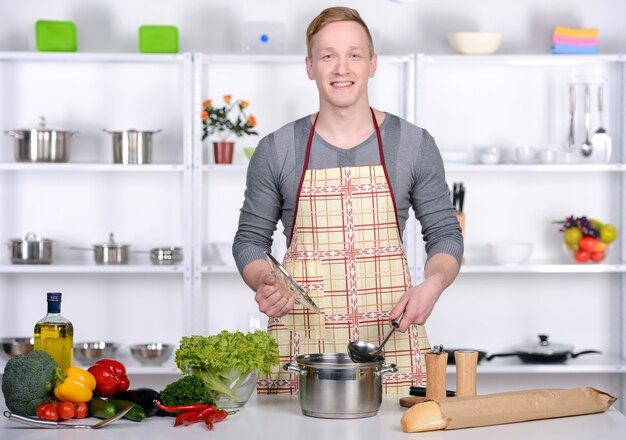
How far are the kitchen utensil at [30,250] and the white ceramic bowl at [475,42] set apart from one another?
1987mm

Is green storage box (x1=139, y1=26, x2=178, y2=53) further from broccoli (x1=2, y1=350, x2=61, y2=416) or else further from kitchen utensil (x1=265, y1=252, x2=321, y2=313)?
broccoli (x1=2, y1=350, x2=61, y2=416)

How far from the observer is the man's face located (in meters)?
2.53

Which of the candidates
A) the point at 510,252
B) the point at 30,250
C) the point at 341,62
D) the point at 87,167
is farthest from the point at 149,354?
the point at 341,62

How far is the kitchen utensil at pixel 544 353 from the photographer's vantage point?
14.8 feet

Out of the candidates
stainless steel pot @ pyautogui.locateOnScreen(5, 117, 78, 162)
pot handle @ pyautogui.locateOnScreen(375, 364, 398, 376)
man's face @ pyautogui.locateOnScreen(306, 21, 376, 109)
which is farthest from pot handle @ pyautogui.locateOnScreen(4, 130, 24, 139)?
pot handle @ pyautogui.locateOnScreen(375, 364, 398, 376)

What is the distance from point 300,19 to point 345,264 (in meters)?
2.33

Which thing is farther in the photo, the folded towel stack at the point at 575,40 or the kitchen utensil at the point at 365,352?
the folded towel stack at the point at 575,40

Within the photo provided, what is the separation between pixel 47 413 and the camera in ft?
6.44

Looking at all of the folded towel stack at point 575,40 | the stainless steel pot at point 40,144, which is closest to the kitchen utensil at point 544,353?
the folded towel stack at point 575,40

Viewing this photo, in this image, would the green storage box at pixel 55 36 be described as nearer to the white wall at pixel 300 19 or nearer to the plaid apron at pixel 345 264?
the white wall at pixel 300 19

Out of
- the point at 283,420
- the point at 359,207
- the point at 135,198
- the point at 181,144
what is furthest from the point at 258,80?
the point at 283,420

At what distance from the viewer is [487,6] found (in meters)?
4.78

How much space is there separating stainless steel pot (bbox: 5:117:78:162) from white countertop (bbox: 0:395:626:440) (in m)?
2.52

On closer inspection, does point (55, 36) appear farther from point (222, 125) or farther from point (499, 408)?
point (499, 408)
